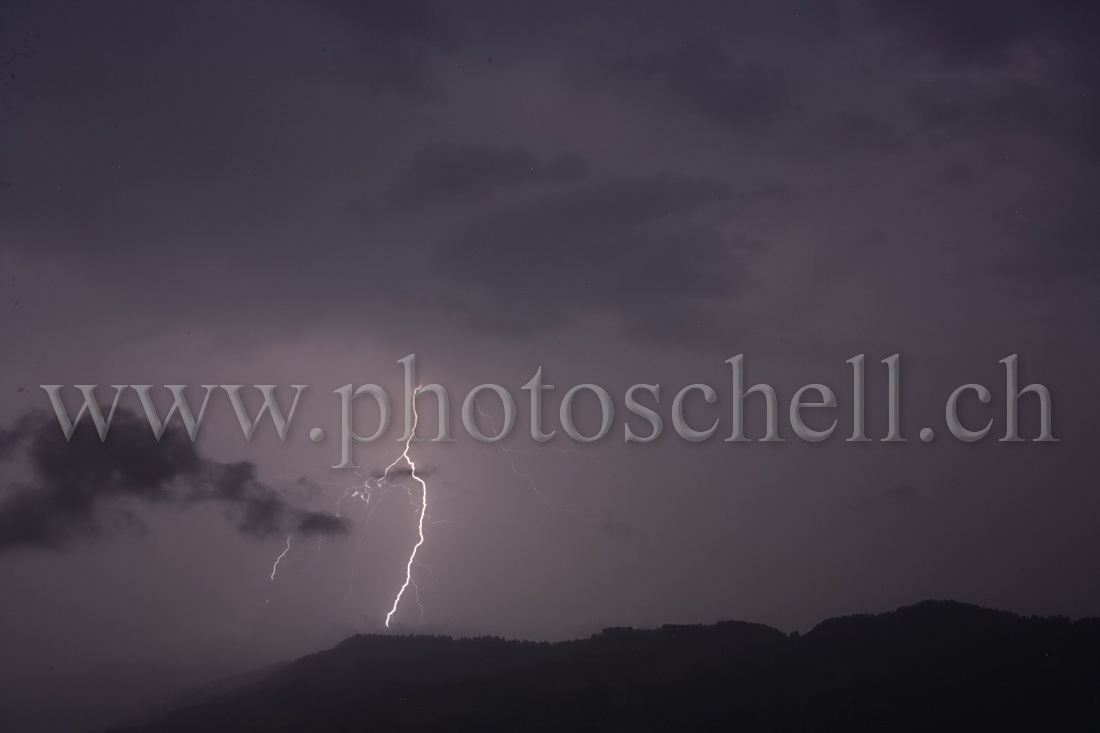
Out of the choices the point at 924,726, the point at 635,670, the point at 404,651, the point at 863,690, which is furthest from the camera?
the point at 404,651

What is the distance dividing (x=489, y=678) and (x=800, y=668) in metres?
19.3

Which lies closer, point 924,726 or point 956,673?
point 924,726

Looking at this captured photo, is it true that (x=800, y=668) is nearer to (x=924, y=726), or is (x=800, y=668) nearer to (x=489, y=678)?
(x=924, y=726)

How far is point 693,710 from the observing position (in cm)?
4800

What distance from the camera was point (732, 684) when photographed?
169 ft

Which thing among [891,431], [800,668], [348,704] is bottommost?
[348,704]

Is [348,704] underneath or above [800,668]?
underneath

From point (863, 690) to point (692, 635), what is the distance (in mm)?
17285

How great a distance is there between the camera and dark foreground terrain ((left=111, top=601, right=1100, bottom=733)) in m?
41.9

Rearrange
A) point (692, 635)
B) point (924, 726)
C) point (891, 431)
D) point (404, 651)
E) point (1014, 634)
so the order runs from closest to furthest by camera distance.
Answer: point (891, 431), point (924, 726), point (1014, 634), point (692, 635), point (404, 651)

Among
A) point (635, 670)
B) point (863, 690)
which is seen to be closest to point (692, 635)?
point (635, 670)

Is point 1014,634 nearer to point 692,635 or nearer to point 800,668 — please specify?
point 800,668

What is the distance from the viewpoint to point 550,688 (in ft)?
176

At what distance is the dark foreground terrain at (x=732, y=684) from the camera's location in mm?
41906
